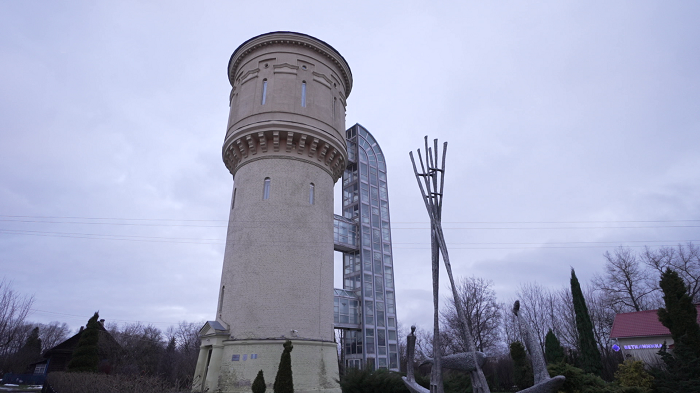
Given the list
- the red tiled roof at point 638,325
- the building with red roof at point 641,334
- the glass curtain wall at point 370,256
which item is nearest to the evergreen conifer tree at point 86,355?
the glass curtain wall at point 370,256

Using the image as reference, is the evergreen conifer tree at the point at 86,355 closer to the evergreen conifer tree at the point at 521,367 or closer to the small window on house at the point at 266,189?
the small window on house at the point at 266,189

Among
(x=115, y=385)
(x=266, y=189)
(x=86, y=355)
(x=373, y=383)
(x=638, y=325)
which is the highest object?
(x=266, y=189)

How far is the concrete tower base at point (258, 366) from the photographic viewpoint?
46.0ft

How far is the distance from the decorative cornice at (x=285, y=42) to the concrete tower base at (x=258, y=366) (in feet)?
44.5

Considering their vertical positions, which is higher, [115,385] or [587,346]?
[587,346]

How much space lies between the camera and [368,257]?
3269 cm

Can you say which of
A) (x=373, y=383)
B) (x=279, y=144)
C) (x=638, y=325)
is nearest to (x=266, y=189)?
(x=279, y=144)

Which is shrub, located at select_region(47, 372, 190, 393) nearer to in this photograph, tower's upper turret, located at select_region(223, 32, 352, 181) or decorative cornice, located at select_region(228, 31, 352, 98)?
tower's upper turret, located at select_region(223, 32, 352, 181)

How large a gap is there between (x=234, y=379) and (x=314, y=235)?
6001 mm

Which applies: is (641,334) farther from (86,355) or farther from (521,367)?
(86,355)

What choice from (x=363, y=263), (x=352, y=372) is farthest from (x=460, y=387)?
(x=363, y=263)

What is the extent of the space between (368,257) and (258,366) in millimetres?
19218

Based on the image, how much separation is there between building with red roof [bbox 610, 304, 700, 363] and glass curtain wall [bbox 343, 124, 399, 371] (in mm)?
16638

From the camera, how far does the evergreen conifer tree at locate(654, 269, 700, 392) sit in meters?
13.3
